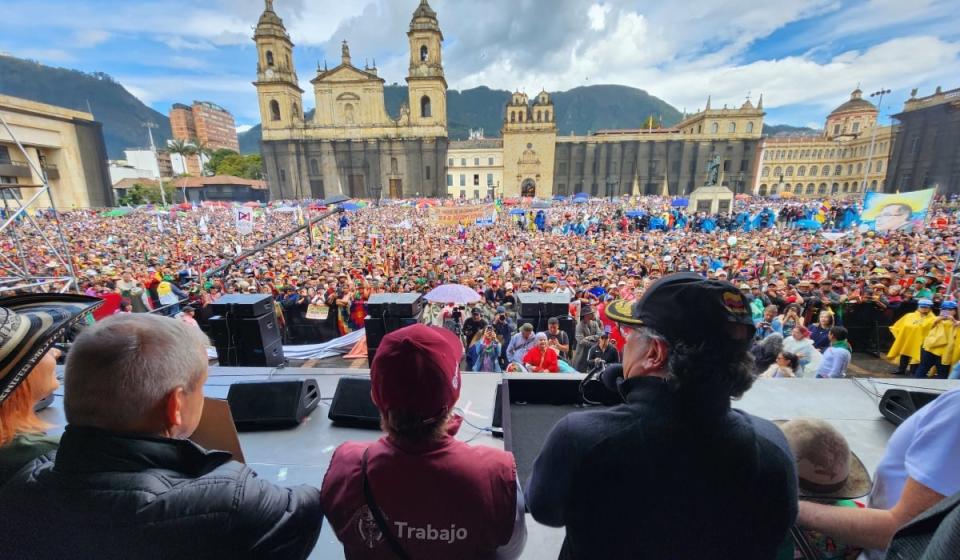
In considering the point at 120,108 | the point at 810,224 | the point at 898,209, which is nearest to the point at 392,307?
the point at 898,209

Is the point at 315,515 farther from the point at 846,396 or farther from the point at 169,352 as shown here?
the point at 846,396

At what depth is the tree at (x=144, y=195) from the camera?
49950 millimetres

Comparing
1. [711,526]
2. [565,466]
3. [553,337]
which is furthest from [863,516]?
[553,337]

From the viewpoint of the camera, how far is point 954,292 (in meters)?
7.42

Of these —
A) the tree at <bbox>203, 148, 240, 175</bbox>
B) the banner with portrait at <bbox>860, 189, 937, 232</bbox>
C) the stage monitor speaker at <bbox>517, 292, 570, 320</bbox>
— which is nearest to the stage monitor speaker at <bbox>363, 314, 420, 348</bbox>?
the stage monitor speaker at <bbox>517, 292, 570, 320</bbox>

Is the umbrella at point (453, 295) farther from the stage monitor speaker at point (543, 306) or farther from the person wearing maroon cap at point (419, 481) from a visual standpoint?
the person wearing maroon cap at point (419, 481)

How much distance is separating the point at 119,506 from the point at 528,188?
61773mm

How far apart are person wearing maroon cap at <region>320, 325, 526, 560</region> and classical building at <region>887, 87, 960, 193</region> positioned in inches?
2252

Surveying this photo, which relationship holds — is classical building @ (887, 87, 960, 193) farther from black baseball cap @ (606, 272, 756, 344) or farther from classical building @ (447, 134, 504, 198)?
black baseball cap @ (606, 272, 756, 344)

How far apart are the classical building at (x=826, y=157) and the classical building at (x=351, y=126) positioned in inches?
2162

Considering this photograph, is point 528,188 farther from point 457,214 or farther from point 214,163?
point 214,163

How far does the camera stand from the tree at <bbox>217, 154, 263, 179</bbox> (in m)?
69.1

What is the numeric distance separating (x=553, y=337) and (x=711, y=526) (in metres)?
4.50

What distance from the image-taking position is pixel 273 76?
164 ft
